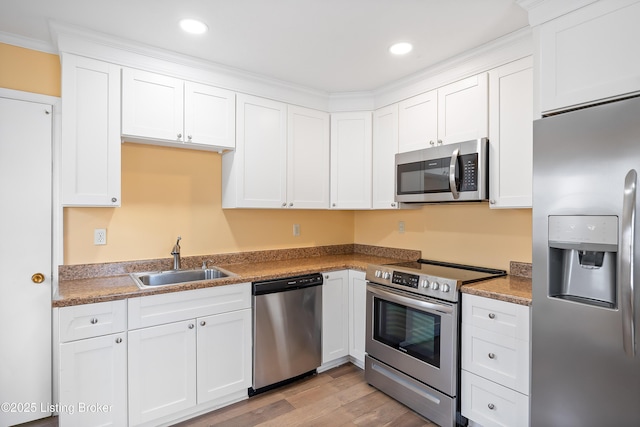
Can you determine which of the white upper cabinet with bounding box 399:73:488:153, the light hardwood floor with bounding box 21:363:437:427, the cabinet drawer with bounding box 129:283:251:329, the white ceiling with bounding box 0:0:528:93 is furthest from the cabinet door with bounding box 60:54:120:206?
the white upper cabinet with bounding box 399:73:488:153

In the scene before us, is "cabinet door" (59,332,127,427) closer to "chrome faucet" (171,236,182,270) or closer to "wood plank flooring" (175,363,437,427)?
"wood plank flooring" (175,363,437,427)

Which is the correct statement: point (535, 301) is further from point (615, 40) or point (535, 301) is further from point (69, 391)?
point (69, 391)

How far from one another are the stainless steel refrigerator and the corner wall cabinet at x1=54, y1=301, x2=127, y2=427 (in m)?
2.30

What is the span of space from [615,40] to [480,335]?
5.44 ft

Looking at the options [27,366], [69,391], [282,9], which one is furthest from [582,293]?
[27,366]

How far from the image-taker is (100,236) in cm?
247

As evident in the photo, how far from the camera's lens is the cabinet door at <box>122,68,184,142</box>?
230 cm

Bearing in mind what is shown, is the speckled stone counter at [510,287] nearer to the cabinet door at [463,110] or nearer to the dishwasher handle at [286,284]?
the cabinet door at [463,110]

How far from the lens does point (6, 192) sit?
7.26ft

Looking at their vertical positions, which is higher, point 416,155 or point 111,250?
point 416,155

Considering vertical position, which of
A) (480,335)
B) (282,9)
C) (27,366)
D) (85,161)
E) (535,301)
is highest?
(282,9)

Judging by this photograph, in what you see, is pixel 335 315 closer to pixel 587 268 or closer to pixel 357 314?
pixel 357 314

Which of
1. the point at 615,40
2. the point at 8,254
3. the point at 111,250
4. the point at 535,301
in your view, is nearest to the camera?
the point at 615,40

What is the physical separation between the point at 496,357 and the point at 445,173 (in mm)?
1256
